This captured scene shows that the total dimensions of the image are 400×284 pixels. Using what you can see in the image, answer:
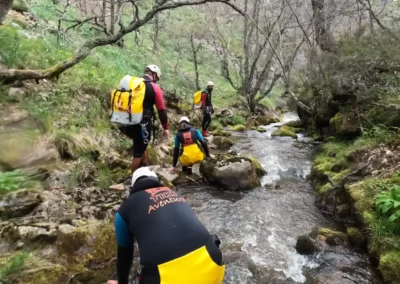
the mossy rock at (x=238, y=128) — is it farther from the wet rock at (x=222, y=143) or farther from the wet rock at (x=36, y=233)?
the wet rock at (x=36, y=233)

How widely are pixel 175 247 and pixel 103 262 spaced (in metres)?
1.83

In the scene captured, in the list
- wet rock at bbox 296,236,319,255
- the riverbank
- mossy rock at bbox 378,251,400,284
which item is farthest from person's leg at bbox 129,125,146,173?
mossy rock at bbox 378,251,400,284

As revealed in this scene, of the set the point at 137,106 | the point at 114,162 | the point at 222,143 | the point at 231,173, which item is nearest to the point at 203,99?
the point at 222,143

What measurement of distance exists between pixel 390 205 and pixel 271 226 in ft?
5.80

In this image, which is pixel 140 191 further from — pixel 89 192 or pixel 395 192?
pixel 395 192

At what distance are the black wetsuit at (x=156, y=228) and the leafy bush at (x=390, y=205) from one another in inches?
110

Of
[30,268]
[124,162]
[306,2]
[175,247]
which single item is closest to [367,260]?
[175,247]

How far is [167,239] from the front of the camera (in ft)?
7.43

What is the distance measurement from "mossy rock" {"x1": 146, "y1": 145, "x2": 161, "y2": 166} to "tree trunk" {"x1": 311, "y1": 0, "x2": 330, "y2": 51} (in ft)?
26.5

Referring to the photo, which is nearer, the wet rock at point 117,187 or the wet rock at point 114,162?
the wet rock at point 117,187

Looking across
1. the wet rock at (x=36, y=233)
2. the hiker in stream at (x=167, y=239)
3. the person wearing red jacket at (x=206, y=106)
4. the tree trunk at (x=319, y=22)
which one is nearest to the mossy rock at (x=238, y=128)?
the person wearing red jacket at (x=206, y=106)

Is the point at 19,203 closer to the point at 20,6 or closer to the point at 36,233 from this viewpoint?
the point at 36,233

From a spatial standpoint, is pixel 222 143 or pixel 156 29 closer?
pixel 222 143

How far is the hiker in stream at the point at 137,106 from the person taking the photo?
4859 mm
